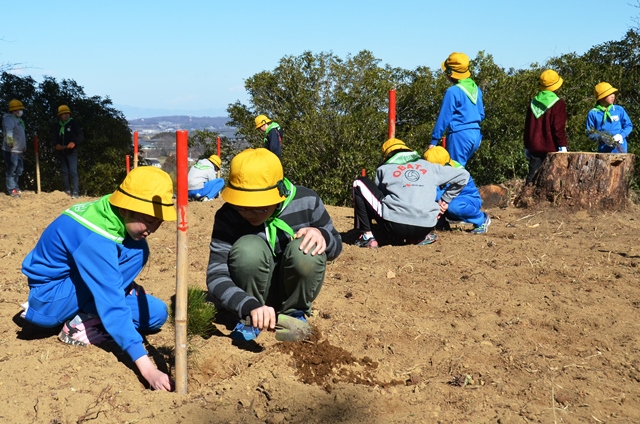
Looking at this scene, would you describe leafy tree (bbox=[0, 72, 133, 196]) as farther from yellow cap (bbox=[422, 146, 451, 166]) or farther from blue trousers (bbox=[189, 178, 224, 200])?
yellow cap (bbox=[422, 146, 451, 166])

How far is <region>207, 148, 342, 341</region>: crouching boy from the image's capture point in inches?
121

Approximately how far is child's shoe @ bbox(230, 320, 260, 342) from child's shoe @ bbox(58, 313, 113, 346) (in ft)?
2.37

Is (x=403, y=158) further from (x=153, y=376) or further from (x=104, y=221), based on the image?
(x=153, y=376)

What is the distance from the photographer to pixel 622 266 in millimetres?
4844

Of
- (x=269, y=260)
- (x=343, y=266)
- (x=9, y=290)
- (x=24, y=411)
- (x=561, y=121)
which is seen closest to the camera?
(x=24, y=411)

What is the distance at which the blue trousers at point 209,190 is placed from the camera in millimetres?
10188

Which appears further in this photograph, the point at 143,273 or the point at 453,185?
the point at 453,185

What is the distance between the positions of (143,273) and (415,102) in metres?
10.4

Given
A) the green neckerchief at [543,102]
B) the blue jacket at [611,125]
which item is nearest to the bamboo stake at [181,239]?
the green neckerchief at [543,102]

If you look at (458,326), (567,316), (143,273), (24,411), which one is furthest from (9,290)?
(567,316)

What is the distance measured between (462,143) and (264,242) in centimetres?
442

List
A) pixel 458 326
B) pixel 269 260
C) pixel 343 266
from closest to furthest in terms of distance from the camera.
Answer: pixel 269 260 → pixel 458 326 → pixel 343 266

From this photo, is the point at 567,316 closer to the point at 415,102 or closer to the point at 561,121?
the point at 561,121

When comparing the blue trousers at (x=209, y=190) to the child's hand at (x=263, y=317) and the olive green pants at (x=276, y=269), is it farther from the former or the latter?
the child's hand at (x=263, y=317)
